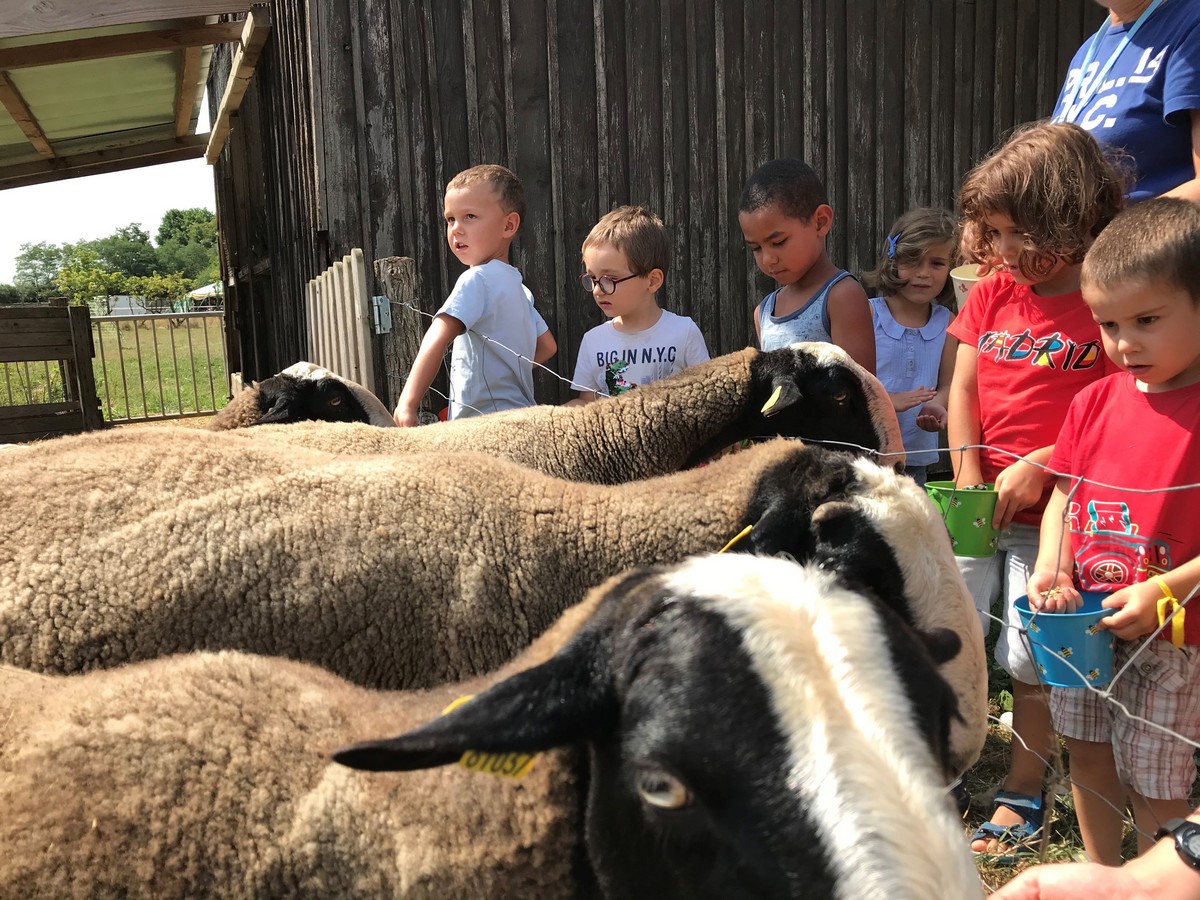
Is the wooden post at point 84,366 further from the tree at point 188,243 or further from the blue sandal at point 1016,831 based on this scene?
the tree at point 188,243

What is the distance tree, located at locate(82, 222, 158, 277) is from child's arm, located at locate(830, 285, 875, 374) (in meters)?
147

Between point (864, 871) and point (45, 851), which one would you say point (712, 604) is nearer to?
point (864, 871)

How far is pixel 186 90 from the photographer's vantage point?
13836 mm

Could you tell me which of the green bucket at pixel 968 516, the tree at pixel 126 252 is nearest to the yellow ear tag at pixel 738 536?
the green bucket at pixel 968 516

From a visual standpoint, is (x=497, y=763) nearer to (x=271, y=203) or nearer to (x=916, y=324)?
(x=916, y=324)

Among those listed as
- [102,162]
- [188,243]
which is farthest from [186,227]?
[102,162]

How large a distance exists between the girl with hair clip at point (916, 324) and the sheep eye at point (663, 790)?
4.34 meters

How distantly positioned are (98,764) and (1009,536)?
308 centimetres

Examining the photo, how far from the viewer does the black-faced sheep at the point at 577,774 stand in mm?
1436

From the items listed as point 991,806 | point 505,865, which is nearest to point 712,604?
point 505,865

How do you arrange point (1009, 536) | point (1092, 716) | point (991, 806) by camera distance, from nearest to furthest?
point (1092, 716) < point (1009, 536) < point (991, 806)

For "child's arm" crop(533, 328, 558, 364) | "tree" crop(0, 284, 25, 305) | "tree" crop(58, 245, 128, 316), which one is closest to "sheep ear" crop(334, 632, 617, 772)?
"child's arm" crop(533, 328, 558, 364)

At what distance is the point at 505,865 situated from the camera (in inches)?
66.9

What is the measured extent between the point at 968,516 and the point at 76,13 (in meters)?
7.09
